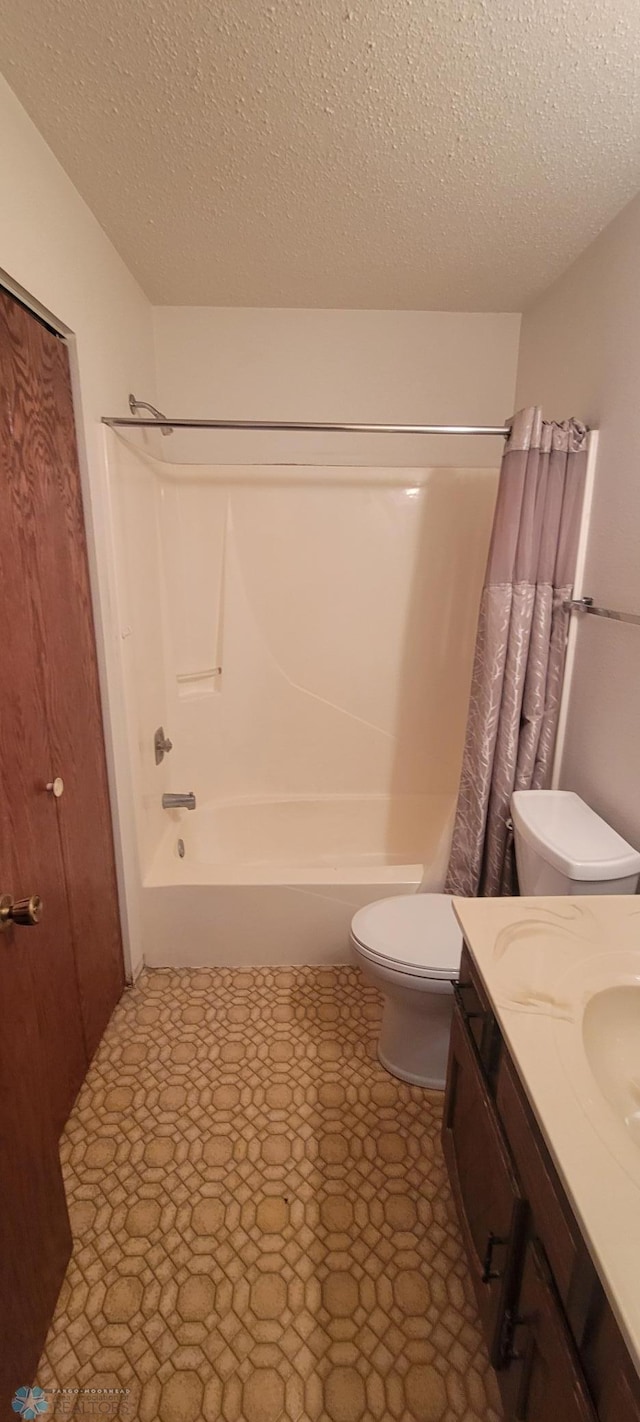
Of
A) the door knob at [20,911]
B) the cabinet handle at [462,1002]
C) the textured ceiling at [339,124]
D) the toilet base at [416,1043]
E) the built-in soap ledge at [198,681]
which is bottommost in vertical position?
the toilet base at [416,1043]

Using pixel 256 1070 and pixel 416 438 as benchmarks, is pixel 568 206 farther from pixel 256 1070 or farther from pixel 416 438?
pixel 256 1070

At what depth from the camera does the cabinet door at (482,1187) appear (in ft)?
2.90

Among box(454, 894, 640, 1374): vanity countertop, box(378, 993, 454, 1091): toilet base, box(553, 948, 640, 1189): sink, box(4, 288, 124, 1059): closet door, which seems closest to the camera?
box(454, 894, 640, 1374): vanity countertop

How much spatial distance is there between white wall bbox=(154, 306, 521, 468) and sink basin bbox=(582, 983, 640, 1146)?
78.9 inches

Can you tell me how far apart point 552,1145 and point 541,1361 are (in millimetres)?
340

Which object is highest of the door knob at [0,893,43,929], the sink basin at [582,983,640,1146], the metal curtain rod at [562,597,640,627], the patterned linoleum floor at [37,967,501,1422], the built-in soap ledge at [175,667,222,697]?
the metal curtain rod at [562,597,640,627]

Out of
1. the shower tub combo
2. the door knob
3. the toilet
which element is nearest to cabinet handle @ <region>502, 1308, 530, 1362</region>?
the toilet

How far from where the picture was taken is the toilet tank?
136 centimetres

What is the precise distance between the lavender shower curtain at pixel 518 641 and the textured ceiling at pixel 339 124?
527mm

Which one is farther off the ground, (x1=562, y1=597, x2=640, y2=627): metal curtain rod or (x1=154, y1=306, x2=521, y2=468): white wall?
(x1=154, y1=306, x2=521, y2=468): white wall

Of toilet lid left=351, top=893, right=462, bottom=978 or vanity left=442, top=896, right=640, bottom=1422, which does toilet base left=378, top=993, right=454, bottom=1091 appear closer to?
toilet lid left=351, top=893, right=462, bottom=978

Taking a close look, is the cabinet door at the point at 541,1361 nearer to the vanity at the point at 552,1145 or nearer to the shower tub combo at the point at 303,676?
the vanity at the point at 552,1145

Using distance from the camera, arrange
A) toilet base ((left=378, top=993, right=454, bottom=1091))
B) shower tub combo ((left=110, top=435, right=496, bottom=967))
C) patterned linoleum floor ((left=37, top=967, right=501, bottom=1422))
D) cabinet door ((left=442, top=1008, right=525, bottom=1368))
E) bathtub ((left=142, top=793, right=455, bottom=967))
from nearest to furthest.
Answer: cabinet door ((left=442, top=1008, right=525, bottom=1368)) < patterned linoleum floor ((left=37, top=967, right=501, bottom=1422)) < toilet base ((left=378, top=993, right=454, bottom=1091)) < bathtub ((left=142, top=793, right=455, bottom=967)) < shower tub combo ((left=110, top=435, right=496, bottom=967))

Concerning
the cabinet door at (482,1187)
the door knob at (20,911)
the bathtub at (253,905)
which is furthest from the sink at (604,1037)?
the bathtub at (253,905)
